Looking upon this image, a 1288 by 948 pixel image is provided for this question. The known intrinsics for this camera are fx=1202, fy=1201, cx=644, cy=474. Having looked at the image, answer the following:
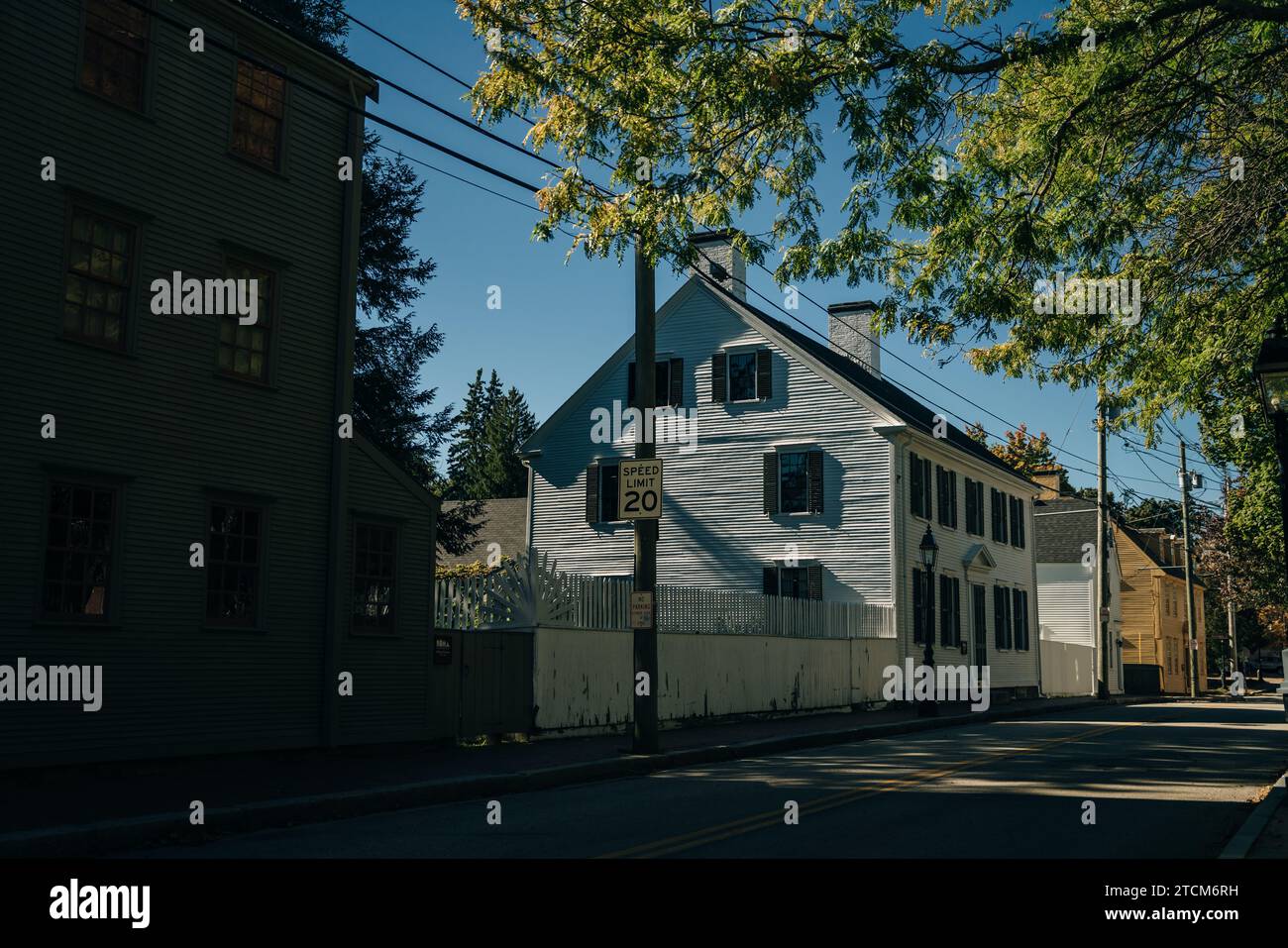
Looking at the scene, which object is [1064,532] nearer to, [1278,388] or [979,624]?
[979,624]

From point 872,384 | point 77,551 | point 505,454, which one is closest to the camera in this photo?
point 77,551

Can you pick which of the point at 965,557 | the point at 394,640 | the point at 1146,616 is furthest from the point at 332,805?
the point at 1146,616

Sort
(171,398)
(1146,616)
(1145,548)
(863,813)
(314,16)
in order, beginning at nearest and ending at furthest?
1. (863,813)
2. (171,398)
3. (314,16)
4. (1146,616)
5. (1145,548)

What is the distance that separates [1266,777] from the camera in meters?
14.6

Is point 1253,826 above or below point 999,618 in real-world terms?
below

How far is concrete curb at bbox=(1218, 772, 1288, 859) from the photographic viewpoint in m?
8.31

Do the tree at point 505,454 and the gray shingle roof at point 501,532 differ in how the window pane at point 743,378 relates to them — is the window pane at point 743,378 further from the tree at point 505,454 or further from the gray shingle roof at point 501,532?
the tree at point 505,454

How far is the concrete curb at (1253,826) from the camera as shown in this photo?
8.31m

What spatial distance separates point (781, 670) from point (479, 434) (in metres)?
71.3

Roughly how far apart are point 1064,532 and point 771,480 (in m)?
26.9

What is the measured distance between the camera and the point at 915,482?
3316cm

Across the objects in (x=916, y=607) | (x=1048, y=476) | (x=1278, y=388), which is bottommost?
(x=916, y=607)

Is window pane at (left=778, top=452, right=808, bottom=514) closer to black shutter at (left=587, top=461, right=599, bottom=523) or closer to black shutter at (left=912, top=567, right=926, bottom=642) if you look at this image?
black shutter at (left=912, top=567, right=926, bottom=642)

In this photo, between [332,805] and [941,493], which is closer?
[332,805]
